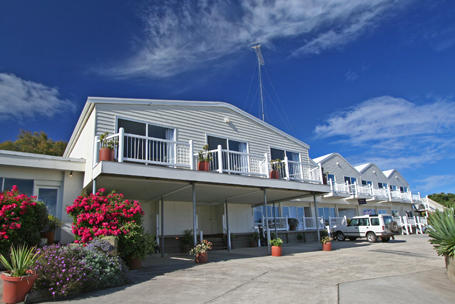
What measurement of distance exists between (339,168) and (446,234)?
2255 cm

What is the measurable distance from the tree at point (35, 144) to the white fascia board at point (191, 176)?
26436mm

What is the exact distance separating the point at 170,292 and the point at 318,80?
18.6m

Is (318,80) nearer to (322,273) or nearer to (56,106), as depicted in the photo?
(322,273)

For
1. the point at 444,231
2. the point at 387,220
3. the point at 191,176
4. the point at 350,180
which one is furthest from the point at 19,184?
the point at 350,180

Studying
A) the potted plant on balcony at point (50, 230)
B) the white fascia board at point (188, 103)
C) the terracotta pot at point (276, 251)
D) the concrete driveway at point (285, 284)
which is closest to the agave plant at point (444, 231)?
the concrete driveway at point (285, 284)

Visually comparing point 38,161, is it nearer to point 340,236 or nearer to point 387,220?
point 340,236

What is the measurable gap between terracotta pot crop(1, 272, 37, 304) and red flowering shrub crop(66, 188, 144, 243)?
8.03 feet

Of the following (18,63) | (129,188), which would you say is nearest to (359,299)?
(129,188)

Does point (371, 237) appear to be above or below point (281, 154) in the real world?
below

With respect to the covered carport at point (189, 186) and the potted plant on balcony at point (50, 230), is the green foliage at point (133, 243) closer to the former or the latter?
the covered carport at point (189, 186)

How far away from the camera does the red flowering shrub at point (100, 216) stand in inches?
309

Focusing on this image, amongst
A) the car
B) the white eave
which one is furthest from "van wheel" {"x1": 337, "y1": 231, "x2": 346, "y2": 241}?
the white eave

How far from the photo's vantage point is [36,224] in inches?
342

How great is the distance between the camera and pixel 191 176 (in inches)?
400
